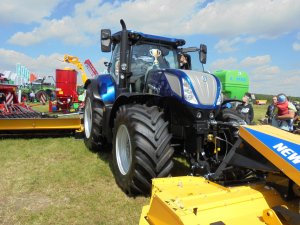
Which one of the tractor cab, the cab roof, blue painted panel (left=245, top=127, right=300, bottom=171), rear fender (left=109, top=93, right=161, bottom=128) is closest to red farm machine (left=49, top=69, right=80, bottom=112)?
the cab roof

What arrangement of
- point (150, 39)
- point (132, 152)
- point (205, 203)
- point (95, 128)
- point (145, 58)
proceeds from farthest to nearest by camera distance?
1. point (95, 128)
2. point (150, 39)
3. point (145, 58)
4. point (132, 152)
5. point (205, 203)

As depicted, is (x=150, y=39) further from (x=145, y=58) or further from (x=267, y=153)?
(x=267, y=153)

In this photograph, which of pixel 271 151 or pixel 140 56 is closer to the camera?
pixel 271 151

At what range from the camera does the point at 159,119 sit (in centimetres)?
420

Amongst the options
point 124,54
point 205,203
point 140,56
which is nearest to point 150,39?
point 140,56

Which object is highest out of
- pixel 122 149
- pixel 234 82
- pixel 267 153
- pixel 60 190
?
pixel 234 82

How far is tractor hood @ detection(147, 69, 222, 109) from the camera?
4230 mm

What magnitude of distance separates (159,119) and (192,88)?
1.83 ft

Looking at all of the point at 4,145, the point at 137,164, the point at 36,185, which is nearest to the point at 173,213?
the point at 137,164

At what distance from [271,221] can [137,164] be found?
193 centimetres

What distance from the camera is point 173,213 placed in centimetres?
230

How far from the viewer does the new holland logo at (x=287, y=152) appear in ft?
8.00

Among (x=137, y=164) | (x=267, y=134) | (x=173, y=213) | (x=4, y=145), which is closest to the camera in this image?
(x=173, y=213)

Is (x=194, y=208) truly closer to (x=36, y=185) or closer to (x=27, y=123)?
(x=36, y=185)
